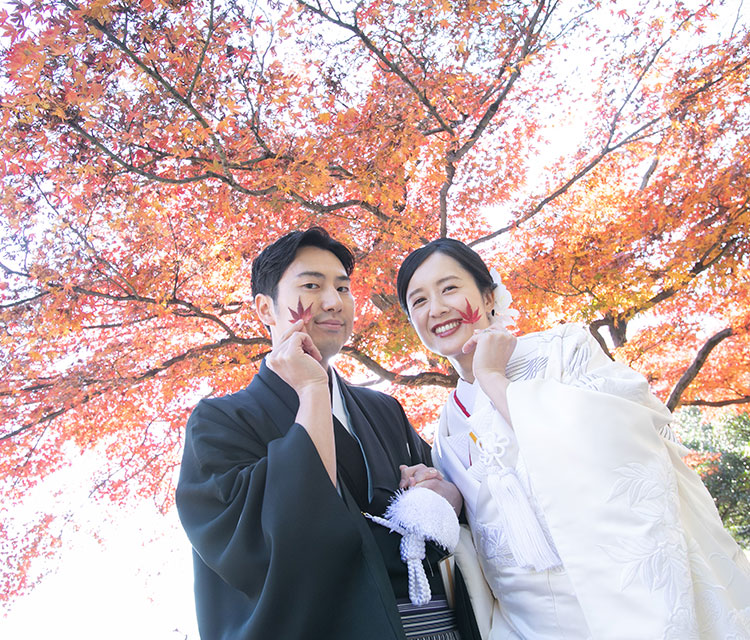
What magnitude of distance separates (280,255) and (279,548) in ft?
3.86

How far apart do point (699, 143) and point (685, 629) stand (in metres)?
6.49

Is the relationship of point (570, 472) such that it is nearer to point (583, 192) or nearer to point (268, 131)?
point (268, 131)

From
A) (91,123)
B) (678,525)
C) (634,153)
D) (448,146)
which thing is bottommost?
(678,525)

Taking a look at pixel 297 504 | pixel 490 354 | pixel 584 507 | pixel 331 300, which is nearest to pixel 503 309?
pixel 490 354

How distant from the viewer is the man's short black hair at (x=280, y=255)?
7.05 feet

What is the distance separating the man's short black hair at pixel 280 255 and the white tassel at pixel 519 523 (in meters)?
1.12

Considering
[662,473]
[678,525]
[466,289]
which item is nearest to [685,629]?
[678,525]

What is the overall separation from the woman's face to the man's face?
0.32 m

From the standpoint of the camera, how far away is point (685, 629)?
132 cm

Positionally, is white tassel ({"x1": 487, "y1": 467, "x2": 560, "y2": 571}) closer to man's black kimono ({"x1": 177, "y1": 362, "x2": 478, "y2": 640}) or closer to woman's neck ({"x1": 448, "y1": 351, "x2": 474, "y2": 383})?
man's black kimono ({"x1": 177, "y1": 362, "x2": 478, "y2": 640})

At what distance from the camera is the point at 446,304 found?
7.14 ft

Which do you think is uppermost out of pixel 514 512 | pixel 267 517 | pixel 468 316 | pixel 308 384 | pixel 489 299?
pixel 489 299

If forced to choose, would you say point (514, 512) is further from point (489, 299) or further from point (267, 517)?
point (489, 299)

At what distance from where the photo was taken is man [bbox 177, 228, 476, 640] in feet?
4.59
